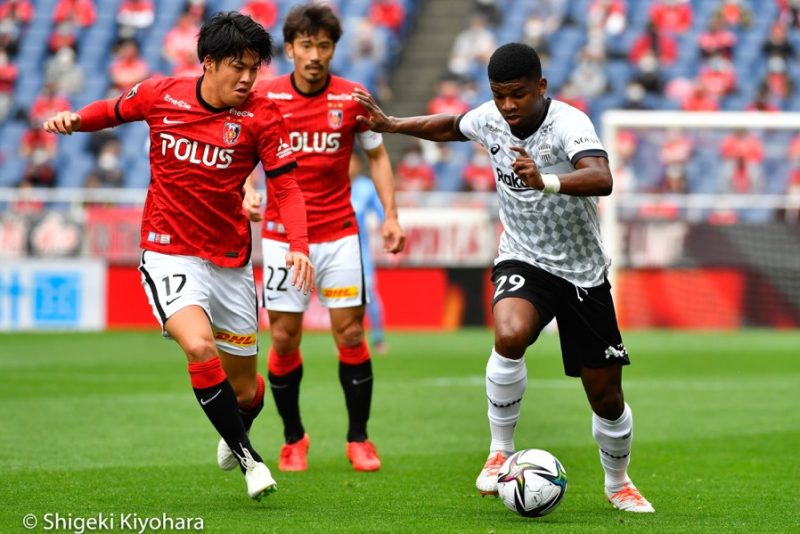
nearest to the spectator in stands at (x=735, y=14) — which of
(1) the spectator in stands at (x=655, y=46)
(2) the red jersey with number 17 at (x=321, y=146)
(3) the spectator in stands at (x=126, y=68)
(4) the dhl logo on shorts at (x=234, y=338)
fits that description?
(1) the spectator in stands at (x=655, y=46)

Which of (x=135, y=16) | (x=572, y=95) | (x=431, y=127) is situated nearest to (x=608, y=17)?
(x=572, y=95)

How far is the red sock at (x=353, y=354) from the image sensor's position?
334 inches

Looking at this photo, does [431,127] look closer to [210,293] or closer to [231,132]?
[231,132]

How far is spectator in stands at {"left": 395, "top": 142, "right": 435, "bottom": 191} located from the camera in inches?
869

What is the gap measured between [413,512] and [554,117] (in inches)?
80.0

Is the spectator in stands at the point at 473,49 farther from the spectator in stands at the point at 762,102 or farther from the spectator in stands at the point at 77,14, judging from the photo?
the spectator in stands at the point at 77,14

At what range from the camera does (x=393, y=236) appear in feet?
26.9

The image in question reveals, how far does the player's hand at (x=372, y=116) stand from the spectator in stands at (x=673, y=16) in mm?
17919

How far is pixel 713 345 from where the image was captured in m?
18.1

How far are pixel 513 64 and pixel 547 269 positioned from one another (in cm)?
105

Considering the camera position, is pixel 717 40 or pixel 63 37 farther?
pixel 63 37

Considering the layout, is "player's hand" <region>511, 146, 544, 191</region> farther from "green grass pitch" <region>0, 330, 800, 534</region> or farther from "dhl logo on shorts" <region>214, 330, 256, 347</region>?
"dhl logo on shorts" <region>214, 330, 256, 347</region>

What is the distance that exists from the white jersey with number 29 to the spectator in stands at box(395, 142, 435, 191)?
591 inches

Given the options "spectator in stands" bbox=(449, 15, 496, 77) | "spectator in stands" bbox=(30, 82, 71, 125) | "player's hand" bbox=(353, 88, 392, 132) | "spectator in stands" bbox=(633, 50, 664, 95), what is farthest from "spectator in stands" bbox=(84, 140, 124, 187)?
"player's hand" bbox=(353, 88, 392, 132)
